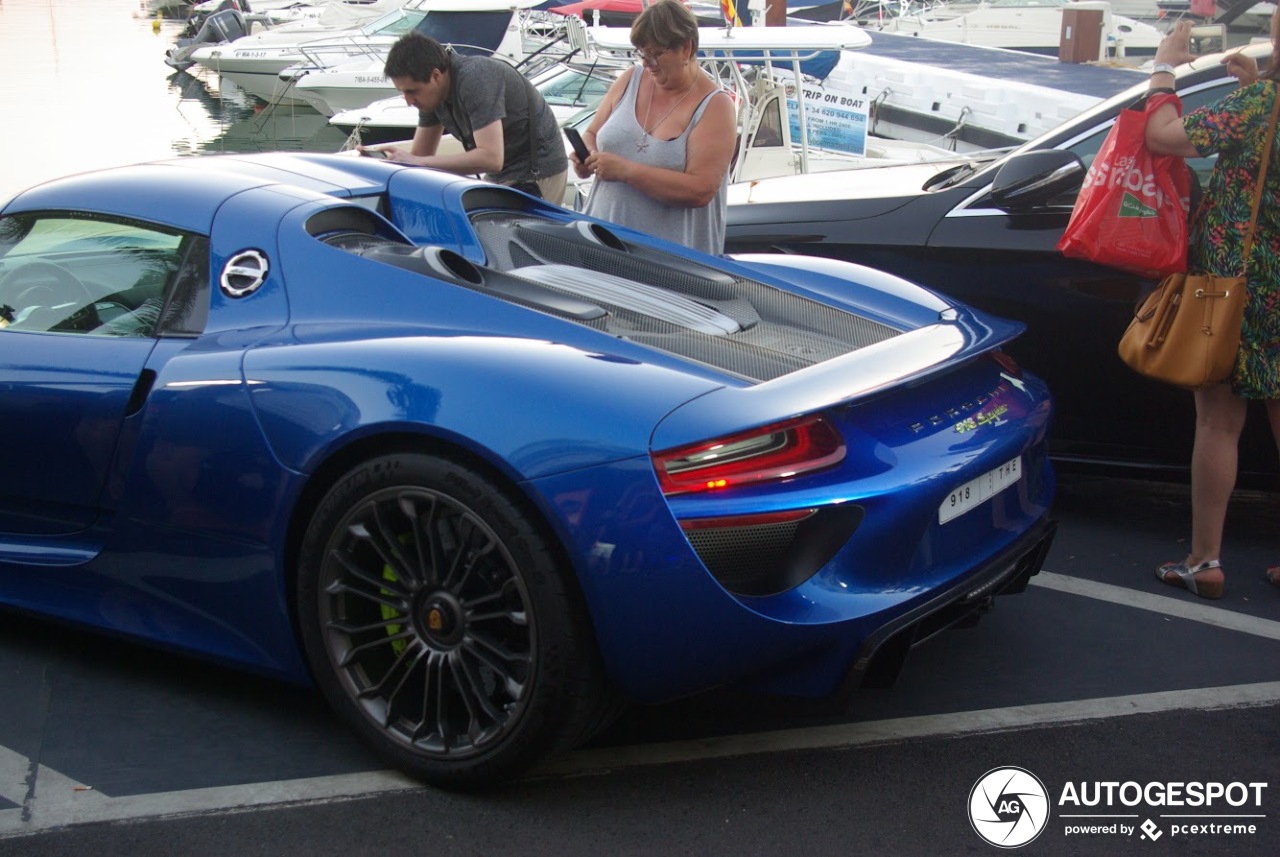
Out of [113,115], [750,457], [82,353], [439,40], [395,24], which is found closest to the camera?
[750,457]

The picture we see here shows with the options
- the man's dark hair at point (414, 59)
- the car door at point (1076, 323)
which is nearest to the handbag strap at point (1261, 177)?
the car door at point (1076, 323)

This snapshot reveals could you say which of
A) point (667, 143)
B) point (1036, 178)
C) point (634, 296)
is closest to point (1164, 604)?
point (1036, 178)

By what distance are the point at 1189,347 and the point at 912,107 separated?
1367cm

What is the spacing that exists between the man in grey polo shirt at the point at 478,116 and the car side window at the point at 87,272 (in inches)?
54.6

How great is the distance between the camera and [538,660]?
9.02 ft

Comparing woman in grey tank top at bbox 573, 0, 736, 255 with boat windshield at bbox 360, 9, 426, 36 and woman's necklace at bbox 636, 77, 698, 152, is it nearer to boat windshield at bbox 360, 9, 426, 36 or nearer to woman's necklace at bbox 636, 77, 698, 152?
woman's necklace at bbox 636, 77, 698, 152

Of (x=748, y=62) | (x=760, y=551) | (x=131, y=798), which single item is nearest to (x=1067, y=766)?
(x=760, y=551)

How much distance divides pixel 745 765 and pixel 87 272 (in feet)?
6.64

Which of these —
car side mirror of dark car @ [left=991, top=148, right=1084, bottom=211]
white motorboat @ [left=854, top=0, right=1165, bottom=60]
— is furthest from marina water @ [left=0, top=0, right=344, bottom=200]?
white motorboat @ [left=854, top=0, right=1165, bottom=60]

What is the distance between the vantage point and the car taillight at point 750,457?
2.65 meters

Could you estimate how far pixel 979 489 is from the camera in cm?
304

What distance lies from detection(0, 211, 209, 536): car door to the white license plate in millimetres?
1728

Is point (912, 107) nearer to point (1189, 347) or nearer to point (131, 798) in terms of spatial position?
point (1189, 347)

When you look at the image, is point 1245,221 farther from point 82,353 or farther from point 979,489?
point 82,353
